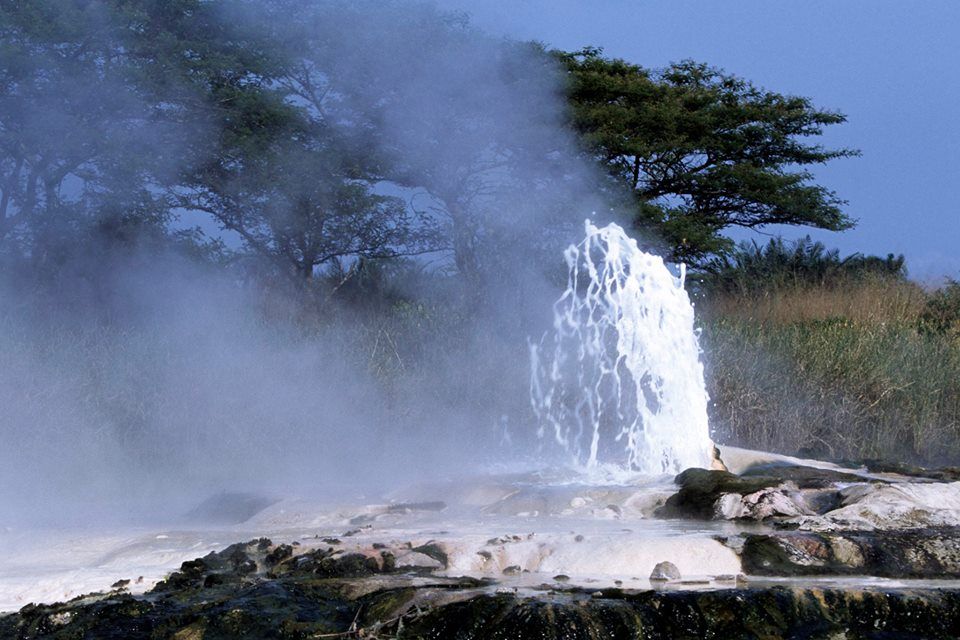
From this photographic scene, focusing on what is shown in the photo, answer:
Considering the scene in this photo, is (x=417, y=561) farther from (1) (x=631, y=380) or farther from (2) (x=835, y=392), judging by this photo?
(2) (x=835, y=392)

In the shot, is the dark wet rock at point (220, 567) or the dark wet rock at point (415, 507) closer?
the dark wet rock at point (220, 567)

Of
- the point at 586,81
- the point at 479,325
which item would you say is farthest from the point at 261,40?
the point at 479,325

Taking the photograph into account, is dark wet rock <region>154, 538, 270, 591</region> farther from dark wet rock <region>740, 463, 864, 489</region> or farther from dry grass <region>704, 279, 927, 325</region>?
dry grass <region>704, 279, 927, 325</region>

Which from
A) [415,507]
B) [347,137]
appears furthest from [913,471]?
[347,137]

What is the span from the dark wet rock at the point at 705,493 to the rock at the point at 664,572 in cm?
124

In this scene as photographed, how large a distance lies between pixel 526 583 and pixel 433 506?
1947 mm

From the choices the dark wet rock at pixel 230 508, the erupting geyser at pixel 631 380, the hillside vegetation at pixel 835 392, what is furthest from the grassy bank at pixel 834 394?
the dark wet rock at pixel 230 508

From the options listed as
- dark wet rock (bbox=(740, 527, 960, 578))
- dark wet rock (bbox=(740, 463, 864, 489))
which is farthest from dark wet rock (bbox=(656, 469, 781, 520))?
dark wet rock (bbox=(740, 527, 960, 578))

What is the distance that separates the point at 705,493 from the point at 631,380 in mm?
3132

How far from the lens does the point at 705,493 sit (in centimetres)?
487

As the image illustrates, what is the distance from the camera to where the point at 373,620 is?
10.1 ft

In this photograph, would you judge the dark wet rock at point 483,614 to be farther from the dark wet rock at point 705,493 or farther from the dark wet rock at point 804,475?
the dark wet rock at point 804,475

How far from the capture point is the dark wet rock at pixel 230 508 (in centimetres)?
554

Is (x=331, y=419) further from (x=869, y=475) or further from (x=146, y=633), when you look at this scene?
(x=146, y=633)
